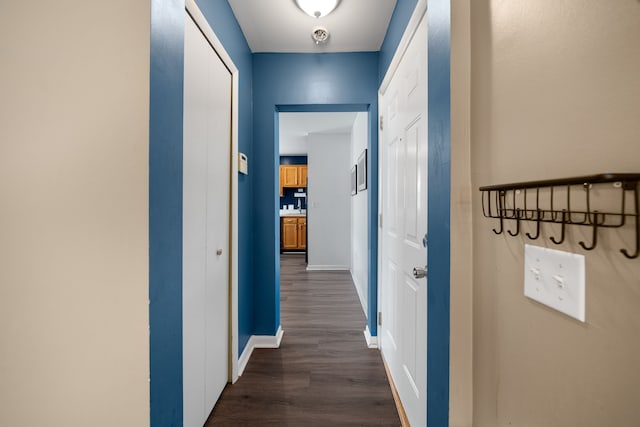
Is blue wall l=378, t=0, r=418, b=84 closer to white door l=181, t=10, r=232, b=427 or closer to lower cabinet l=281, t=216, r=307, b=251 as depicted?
white door l=181, t=10, r=232, b=427

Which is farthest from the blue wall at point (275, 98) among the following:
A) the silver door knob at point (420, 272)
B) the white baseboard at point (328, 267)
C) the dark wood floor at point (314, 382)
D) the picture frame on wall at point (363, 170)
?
the white baseboard at point (328, 267)

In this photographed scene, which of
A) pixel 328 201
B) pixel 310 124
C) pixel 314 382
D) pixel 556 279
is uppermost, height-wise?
pixel 310 124

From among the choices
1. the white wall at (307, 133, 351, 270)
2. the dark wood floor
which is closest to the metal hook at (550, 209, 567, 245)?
the dark wood floor

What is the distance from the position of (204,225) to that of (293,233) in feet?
Result: 17.2

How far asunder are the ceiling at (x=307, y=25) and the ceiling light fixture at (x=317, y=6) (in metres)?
0.05

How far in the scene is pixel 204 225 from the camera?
1.42 m

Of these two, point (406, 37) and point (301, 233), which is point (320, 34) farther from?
point (301, 233)

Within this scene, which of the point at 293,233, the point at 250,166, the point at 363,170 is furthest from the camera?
the point at 293,233

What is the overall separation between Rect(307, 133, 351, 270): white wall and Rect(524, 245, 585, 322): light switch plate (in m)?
4.49

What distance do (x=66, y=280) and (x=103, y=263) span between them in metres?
0.12

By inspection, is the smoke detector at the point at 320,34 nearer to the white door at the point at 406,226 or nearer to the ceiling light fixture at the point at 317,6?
the ceiling light fixture at the point at 317,6

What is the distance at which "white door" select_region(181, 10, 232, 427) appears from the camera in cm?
122

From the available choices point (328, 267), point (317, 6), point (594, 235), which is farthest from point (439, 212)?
point (328, 267)

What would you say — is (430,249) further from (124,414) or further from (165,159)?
(124,414)
